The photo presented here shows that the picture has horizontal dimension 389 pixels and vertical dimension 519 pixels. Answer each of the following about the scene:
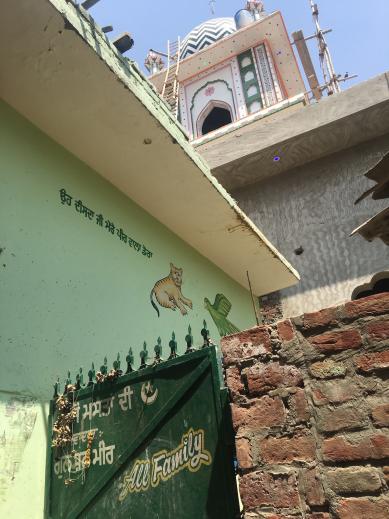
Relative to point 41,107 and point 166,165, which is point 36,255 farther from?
point 166,165

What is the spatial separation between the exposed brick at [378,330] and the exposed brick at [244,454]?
714mm

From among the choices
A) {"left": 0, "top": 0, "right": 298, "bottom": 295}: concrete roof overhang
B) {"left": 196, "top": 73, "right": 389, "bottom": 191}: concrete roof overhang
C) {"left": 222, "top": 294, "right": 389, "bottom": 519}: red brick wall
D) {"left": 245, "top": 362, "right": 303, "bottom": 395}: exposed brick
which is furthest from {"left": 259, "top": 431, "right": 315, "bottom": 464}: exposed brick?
{"left": 196, "top": 73, "right": 389, "bottom": 191}: concrete roof overhang

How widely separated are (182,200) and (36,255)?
2.09 meters

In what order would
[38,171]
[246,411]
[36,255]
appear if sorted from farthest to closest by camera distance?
[38,171], [36,255], [246,411]

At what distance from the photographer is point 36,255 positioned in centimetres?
357

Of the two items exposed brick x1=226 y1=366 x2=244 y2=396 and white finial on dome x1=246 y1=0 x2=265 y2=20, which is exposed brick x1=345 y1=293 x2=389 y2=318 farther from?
white finial on dome x1=246 y1=0 x2=265 y2=20

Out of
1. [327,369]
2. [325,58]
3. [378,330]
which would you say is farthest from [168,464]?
[325,58]

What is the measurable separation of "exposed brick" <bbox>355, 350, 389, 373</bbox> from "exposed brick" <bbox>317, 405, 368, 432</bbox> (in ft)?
0.54

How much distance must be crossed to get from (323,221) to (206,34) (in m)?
13.8

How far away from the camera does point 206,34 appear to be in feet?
61.2

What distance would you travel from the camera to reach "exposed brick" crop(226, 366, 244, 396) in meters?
2.22

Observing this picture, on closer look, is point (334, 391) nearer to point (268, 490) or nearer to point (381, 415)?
point (381, 415)

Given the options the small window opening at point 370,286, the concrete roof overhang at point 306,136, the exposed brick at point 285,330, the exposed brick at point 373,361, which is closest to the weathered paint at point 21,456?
the exposed brick at point 285,330

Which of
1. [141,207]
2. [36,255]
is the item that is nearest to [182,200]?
[141,207]
